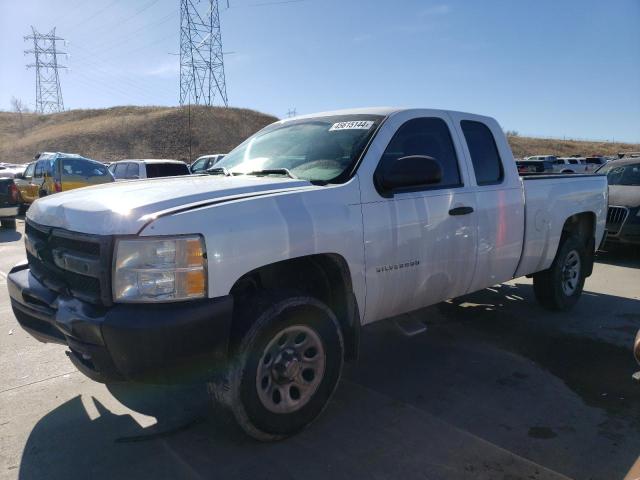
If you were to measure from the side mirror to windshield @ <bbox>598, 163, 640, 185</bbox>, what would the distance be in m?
8.03

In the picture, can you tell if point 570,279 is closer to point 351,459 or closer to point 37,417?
point 351,459

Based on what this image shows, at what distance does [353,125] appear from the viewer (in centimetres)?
385

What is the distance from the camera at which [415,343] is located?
4883mm

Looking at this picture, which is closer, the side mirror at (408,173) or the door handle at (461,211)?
the side mirror at (408,173)

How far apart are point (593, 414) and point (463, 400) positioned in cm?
85

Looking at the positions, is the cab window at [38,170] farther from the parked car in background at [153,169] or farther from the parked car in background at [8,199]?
the parked car in background at [8,199]

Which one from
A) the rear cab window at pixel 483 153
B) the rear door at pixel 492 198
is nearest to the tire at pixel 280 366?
the rear door at pixel 492 198

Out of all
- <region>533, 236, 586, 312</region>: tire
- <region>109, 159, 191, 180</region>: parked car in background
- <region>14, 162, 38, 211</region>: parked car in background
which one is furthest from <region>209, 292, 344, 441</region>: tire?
<region>14, 162, 38, 211</region>: parked car in background

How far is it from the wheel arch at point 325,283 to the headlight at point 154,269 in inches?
24.3

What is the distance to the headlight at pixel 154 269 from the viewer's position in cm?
257

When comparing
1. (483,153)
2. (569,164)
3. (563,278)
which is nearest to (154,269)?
(483,153)

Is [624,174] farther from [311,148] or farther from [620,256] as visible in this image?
[311,148]

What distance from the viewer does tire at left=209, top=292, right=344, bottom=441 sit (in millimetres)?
2826

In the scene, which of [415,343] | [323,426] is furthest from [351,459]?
[415,343]
